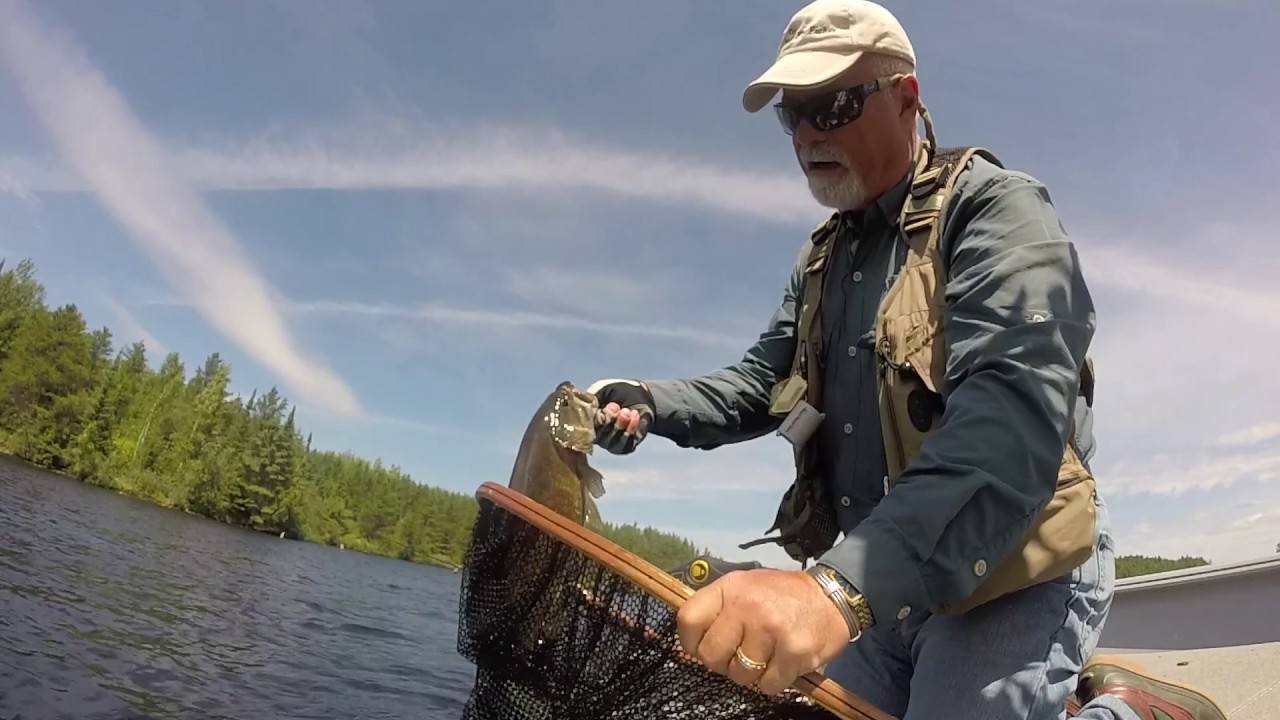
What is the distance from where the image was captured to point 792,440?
2.82 m

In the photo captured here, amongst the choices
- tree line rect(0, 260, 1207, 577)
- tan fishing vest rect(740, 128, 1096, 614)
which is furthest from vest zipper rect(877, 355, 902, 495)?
tree line rect(0, 260, 1207, 577)

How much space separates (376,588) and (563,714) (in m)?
44.9

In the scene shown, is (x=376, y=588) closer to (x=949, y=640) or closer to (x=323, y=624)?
(x=323, y=624)

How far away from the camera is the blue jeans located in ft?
6.64

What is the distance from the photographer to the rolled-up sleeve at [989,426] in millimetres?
1542

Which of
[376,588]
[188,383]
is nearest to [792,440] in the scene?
[376,588]

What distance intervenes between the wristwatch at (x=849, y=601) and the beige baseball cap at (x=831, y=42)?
1.59m

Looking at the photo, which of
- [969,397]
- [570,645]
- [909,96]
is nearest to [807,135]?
[909,96]

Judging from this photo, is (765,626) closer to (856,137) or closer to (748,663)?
(748,663)

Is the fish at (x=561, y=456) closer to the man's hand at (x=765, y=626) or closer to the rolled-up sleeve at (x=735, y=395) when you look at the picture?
the rolled-up sleeve at (x=735, y=395)

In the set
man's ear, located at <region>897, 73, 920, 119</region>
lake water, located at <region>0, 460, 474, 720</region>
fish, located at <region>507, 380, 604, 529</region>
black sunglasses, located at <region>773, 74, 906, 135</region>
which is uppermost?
man's ear, located at <region>897, 73, 920, 119</region>

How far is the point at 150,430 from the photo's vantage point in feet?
245

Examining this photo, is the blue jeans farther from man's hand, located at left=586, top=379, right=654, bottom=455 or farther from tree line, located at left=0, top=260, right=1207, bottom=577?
tree line, located at left=0, top=260, right=1207, bottom=577

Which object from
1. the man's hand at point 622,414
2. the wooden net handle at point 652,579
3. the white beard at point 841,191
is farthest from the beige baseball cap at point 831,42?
the wooden net handle at point 652,579
